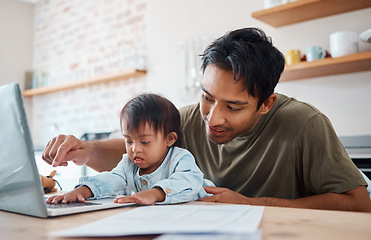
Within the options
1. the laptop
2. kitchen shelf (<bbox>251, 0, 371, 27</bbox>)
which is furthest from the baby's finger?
kitchen shelf (<bbox>251, 0, 371, 27</bbox>)

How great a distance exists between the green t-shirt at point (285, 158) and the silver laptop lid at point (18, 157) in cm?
86

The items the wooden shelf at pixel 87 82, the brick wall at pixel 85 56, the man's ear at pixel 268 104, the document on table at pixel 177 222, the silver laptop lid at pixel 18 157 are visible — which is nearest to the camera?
the document on table at pixel 177 222

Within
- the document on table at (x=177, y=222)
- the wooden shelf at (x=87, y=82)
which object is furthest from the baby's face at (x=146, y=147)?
the wooden shelf at (x=87, y=82)

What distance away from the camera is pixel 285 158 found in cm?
127

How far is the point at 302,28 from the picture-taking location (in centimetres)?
276

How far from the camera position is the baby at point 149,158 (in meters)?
0.98

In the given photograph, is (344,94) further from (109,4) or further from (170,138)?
(109,4)

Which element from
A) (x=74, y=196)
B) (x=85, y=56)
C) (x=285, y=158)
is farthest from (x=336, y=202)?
(x=85, y=56)

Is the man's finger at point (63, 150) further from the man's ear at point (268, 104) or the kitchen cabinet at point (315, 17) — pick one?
the kitchen cabinet at point (315, 17)

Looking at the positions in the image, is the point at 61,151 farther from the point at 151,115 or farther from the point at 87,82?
the point at 87,82

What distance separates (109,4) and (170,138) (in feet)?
11.7

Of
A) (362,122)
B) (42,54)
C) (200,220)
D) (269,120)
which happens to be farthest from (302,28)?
(42,54)

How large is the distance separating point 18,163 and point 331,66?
222 cm

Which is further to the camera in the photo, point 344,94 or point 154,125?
point 344,94
